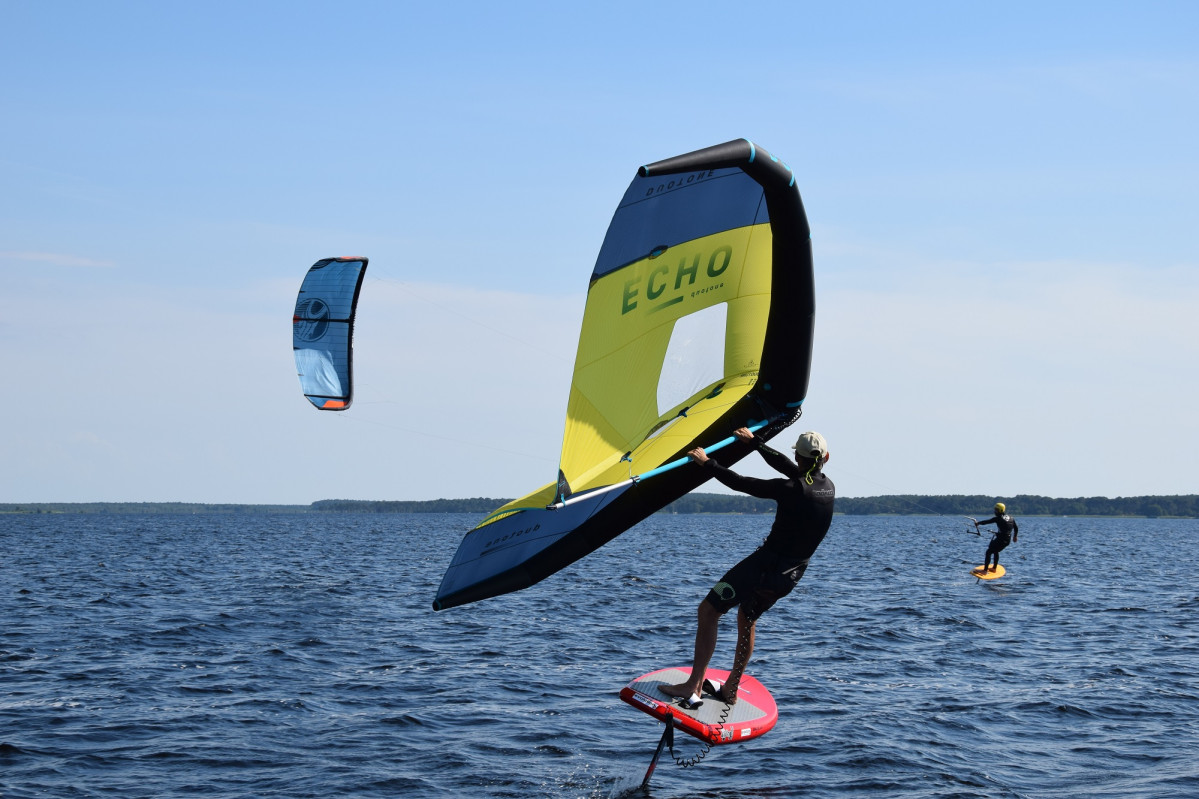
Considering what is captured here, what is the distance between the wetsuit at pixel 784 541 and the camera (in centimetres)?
863

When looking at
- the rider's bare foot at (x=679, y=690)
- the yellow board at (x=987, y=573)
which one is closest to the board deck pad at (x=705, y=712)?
the rider's bare foot at (x=679, y=690)

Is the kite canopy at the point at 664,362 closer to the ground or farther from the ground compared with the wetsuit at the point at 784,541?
farther from the ground

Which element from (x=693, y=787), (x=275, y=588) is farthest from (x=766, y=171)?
(x=275, y=588)

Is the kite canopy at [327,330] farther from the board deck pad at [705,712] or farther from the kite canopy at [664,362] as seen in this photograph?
the board deck pad at [705,712]

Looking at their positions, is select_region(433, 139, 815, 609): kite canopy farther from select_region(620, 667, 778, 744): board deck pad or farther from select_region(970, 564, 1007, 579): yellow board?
select_region(970, 564, 1007, 579): yellow board

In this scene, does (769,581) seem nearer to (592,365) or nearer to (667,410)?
(667,410)

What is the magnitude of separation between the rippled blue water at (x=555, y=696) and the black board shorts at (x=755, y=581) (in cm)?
329

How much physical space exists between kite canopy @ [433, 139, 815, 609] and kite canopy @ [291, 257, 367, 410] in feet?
52.6

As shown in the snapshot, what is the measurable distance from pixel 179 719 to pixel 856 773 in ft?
27.8

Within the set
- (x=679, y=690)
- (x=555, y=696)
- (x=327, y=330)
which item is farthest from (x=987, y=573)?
(x=679, y=690)

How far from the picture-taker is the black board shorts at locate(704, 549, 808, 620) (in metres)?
8.72

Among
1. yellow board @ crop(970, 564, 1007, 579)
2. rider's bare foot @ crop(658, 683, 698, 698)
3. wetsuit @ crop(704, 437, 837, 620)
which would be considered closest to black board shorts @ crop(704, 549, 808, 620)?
wetsuit @ crop(704, 437, 837, 620)

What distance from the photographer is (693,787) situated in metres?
11.2

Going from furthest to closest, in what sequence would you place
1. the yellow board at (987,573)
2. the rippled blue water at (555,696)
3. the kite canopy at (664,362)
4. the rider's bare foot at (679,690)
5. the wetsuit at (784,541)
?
the yellow board at (987,573) → the rippled blue water at (555,696) → the rider's bare foot at (679,690) → the kite canopy at (664,362) → the wetsuit at (784,541)
